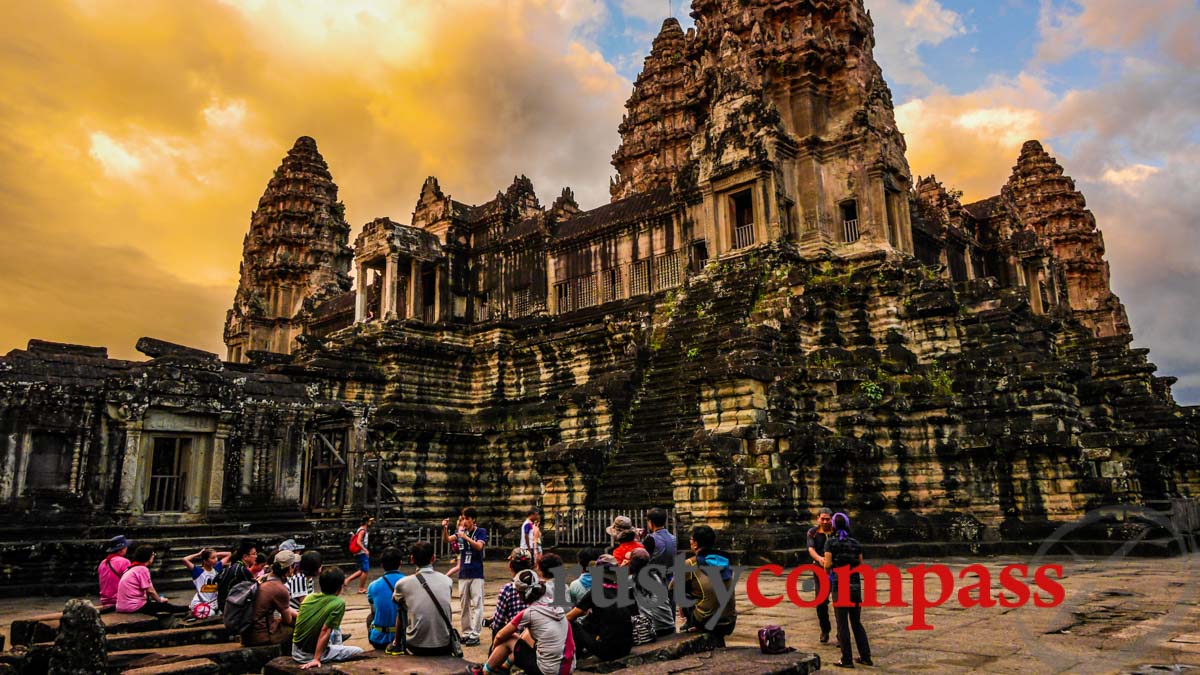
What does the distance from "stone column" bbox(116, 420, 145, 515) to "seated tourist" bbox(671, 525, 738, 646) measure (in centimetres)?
1243

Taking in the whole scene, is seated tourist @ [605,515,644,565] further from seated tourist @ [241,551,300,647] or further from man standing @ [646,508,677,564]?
seated tourist @ [241,551,300,647]

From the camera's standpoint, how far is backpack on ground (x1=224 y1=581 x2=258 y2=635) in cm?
789

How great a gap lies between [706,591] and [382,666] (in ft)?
9.89

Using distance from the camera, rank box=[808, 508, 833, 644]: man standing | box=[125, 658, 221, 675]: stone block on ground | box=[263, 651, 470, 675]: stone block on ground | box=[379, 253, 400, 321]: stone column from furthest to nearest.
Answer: box=[379, 253, 400, 321]: stone column, box=[808, 508, 833, 644]: man standing, box=[125, 658, 221, 675]: stone block on ground, box=[263, 651, 470, 675]: stone block on ground

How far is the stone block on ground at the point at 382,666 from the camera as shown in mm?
6355

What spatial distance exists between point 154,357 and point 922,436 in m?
17.9

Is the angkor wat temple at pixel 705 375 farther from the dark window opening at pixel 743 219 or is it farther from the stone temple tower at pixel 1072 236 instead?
the stone temple tower at pixel 1072 236

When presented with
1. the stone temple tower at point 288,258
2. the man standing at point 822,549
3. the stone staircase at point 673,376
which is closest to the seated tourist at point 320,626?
the man standing at point 822,549

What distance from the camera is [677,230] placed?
26.8 meters

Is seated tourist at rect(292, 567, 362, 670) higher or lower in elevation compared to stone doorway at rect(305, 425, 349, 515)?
lower

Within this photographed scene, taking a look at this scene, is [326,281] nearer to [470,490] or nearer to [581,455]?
[470,490]

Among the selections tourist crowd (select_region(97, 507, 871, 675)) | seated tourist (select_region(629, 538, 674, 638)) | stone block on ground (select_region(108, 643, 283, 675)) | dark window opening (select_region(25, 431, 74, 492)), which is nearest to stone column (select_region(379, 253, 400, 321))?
dark window opening (select_region(25, 431, 74, 492))

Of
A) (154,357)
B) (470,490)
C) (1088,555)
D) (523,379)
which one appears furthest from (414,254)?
(1088,555)

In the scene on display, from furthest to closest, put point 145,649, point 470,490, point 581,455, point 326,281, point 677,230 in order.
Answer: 1. point 326,281
2. point 470,490
3. point 677,230
4. point 581,455
5. point 145,649
